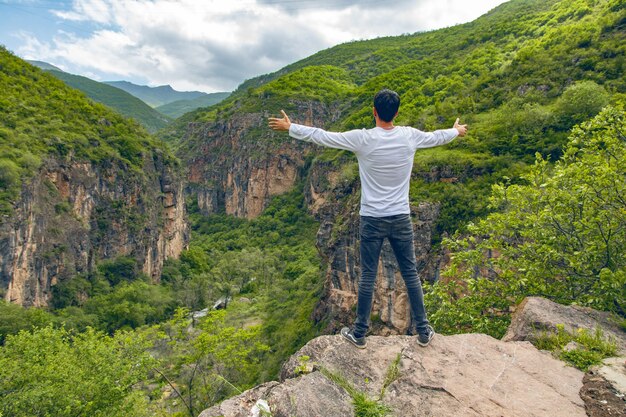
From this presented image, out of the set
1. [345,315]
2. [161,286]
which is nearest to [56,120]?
[161,286]

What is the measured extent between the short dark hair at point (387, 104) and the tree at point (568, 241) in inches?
172

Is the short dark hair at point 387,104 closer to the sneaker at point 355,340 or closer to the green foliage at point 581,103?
the sneaker at point 355,340

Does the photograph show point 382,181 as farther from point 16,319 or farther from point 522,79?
point 16,319

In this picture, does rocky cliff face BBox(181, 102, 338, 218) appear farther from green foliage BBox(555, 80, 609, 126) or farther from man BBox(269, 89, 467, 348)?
man BBox(269, 89, 467, 348)

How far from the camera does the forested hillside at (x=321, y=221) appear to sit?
7352 millimetres

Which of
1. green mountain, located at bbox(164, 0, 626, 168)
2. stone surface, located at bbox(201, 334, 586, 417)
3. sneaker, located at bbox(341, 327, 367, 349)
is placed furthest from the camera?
green mountain, located at bbox(164, 0, 626, 168)

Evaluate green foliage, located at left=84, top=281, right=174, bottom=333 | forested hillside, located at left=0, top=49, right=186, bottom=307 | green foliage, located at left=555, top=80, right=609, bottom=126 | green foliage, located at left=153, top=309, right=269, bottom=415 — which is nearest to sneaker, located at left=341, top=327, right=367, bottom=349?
green foliage, located at left=153, top=309, right=269, bottom=415

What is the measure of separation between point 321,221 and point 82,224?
38.8 metres

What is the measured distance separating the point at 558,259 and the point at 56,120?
7080 centimetres

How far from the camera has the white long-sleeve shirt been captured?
4426 millimetres

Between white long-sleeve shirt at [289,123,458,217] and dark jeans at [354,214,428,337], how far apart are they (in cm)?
13

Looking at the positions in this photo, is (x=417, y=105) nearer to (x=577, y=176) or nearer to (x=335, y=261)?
(x=335, y=261)

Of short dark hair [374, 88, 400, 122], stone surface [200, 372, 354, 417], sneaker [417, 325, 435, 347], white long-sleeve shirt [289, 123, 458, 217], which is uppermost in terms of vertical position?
short dark hair [374, 88, 400, 122]

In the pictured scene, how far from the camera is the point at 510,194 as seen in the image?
324 inches
